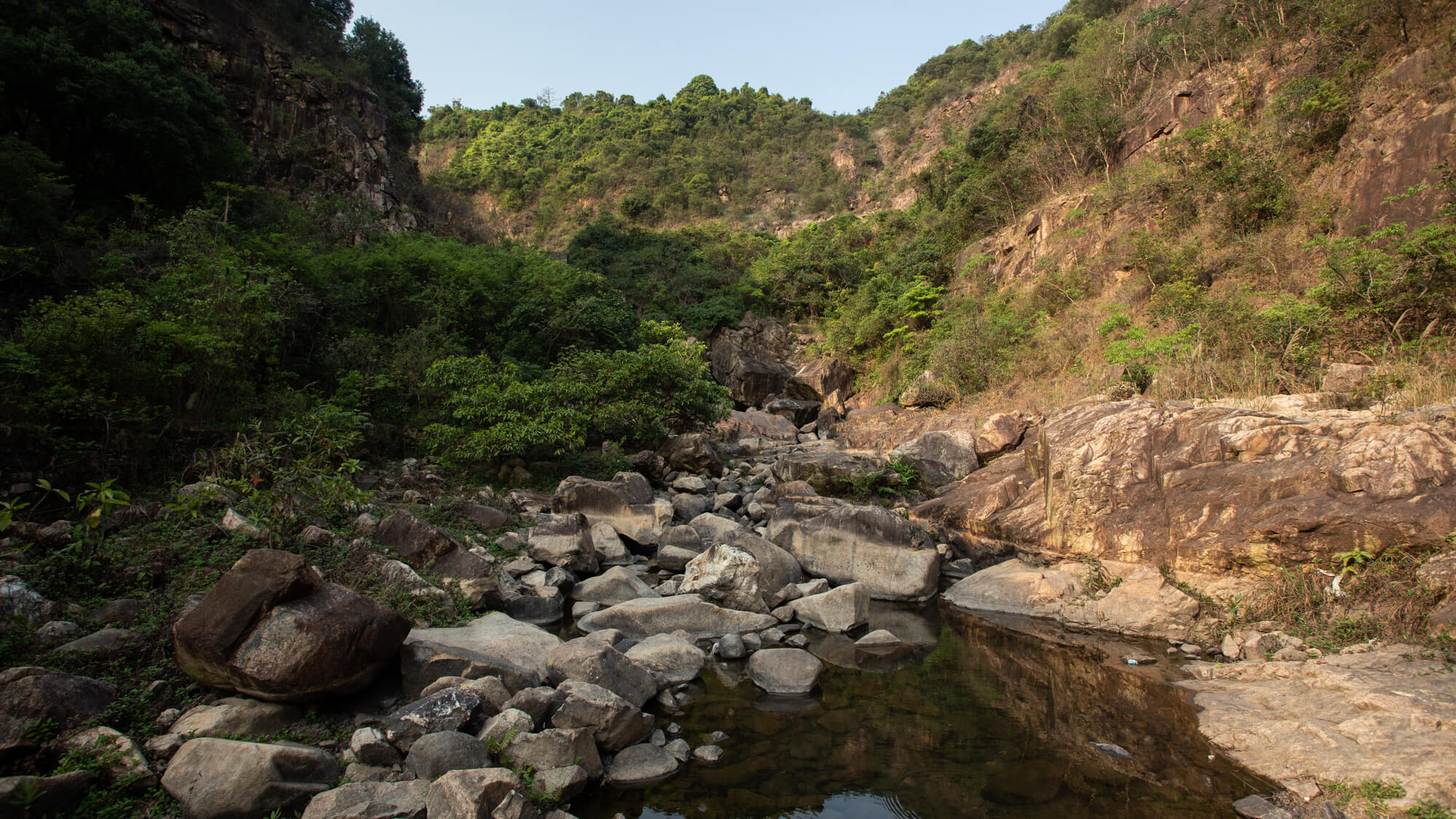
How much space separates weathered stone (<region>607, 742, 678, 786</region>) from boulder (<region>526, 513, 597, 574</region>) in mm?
4220

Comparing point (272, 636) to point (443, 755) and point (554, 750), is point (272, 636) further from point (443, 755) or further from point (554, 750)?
point (554, 750)

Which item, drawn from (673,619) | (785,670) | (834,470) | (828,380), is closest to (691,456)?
(834,470)

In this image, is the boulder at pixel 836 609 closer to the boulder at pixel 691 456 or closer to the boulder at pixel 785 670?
the boulder at pixel 785 670

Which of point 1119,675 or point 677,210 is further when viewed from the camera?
point 677,210

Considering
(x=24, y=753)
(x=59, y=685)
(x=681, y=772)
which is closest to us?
(x=24, y=753)

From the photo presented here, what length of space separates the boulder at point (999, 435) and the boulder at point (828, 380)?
36.3 ft

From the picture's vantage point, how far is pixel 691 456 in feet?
49.3

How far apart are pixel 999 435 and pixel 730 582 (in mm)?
8447

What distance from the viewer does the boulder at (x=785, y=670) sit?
6422 millimetres

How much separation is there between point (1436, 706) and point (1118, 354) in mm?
10160

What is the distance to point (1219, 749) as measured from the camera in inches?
199

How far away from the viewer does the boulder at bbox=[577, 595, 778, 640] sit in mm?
7453

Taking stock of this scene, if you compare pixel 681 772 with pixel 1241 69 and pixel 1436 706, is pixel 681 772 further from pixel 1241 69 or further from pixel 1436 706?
pixel 1241 69

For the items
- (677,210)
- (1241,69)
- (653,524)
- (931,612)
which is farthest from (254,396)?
(677,210)
